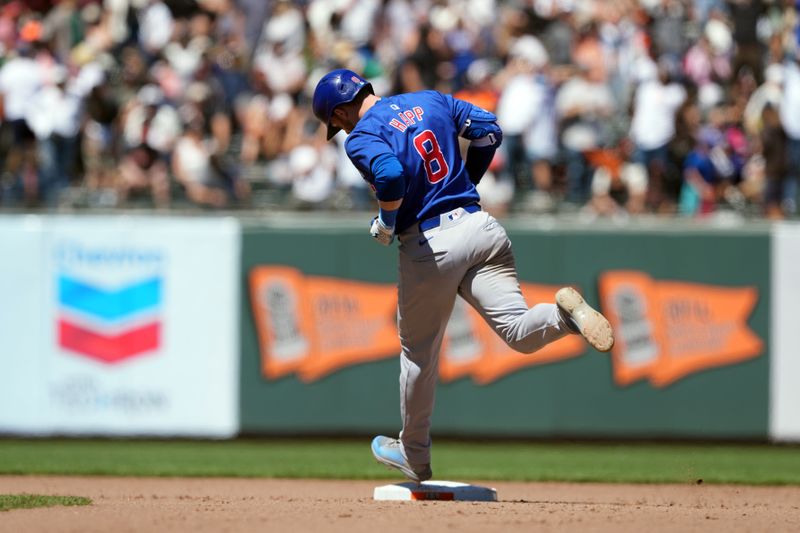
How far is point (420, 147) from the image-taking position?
7531mm

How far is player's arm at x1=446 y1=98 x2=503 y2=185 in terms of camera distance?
786cm

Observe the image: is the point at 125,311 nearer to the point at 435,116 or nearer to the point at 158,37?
the point at 158,37

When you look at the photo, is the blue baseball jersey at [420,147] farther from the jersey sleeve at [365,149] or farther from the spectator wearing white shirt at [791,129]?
the spectator wearing white shirt at [791,129]

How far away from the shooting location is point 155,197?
573 inches

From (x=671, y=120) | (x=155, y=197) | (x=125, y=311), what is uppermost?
(x=671, y=120)

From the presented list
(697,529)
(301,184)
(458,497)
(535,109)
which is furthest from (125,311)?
(697,529)

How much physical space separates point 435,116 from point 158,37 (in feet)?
35.4

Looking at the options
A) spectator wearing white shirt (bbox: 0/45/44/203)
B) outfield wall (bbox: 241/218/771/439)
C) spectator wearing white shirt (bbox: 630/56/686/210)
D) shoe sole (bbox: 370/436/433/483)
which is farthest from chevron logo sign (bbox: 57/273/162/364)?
shoe sole (bbox: 370/436/433/483)

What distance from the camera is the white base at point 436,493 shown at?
822 centimetres

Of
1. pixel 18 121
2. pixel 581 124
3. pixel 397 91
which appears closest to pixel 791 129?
pixel 581 124

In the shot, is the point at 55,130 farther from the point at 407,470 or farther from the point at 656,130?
the point at 407,470

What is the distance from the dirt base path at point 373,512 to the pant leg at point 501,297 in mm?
991

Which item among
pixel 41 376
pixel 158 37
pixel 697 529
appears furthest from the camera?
pixel 158 37

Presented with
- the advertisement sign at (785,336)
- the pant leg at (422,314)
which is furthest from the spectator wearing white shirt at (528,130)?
the pant leg at (422,314)
